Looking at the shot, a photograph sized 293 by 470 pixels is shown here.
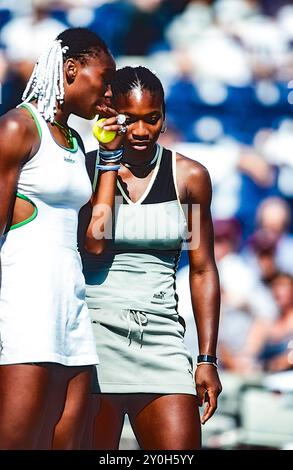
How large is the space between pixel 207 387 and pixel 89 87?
1.08 meters

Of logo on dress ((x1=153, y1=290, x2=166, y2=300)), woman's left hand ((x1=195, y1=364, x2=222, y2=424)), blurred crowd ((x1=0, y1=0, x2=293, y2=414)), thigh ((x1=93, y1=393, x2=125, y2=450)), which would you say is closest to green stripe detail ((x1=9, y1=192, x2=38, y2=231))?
logo on dress ((x1=153, y1=290, x2=166, y2=300))

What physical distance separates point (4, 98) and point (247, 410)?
247cm

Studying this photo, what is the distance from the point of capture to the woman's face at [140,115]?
3.23 m

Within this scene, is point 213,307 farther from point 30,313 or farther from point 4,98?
point 4,98

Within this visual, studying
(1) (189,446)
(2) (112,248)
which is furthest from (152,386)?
(2) (112,248)

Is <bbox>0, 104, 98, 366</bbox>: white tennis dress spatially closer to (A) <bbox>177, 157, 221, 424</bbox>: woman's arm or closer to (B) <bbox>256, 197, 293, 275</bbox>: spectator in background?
(A) <bbox>177, 157, 221, 424</bbox>: woman's arm

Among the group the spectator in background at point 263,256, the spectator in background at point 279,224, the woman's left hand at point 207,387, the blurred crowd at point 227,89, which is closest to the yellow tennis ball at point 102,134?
the woman's left hand at point 207,387

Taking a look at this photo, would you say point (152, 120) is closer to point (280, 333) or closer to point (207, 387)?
point (207, 387)

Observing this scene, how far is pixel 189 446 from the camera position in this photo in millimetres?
3090

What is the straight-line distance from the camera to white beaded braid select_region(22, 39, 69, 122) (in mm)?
2916

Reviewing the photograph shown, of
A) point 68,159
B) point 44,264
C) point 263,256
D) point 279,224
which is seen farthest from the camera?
point 279,224

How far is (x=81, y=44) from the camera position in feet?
9.90

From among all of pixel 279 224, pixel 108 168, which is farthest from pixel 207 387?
pixel 279 224

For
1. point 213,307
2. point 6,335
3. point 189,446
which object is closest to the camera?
point 6,335
